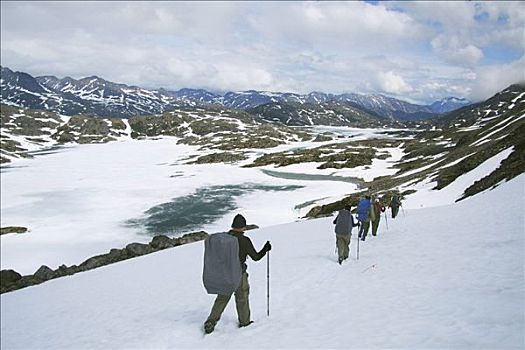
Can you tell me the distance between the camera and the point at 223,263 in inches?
371

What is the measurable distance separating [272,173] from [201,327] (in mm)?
88605

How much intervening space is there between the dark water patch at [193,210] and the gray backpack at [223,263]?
38695 mm

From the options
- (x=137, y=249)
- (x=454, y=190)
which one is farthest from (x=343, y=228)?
(x=454, y=190)

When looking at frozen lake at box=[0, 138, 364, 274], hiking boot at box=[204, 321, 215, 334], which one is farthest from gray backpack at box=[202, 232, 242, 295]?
frozen lake at box=[0, 138, 364, 274]

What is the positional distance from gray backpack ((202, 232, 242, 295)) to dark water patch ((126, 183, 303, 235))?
127 ft

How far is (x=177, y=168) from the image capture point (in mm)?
109438

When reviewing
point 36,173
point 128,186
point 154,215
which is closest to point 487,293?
point 154,215

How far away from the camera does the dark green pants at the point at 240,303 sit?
32.5ft

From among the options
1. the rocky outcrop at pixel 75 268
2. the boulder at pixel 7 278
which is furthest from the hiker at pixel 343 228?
the boulder at pixel 7 278

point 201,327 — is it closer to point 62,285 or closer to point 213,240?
point 213,240

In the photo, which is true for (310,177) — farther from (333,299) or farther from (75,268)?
(333,299)

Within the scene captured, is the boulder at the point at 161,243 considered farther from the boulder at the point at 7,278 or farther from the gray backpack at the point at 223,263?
the gray backpack at the point at 223,263

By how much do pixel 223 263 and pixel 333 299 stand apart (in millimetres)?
4660

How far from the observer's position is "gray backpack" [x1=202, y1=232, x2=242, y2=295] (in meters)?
9.32
